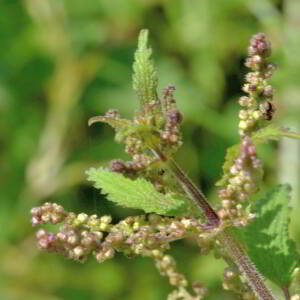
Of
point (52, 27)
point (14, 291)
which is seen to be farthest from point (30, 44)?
point (14, 291)

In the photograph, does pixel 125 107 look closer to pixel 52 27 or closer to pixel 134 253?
pixel 52 27

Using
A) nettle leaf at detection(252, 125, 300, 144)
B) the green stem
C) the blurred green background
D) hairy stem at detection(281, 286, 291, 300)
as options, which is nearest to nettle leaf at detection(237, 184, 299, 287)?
hairy stem at detection(281, 286, 291, 300)

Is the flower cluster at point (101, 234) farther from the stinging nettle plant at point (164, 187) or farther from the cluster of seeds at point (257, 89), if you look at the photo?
the cluster of seeds at point (257, 89)

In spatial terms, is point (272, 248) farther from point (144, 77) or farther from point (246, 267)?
point (144, 77)

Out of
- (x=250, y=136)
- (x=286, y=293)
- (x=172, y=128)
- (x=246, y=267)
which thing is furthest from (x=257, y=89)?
(x=286, y=293)

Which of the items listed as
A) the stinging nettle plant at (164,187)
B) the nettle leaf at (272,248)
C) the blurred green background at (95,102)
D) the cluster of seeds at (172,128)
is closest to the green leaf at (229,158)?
the stinging nettle plant at (164,187)

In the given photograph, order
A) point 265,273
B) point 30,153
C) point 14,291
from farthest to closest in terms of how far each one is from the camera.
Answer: point 30,153
point 14,291
point 265,273
